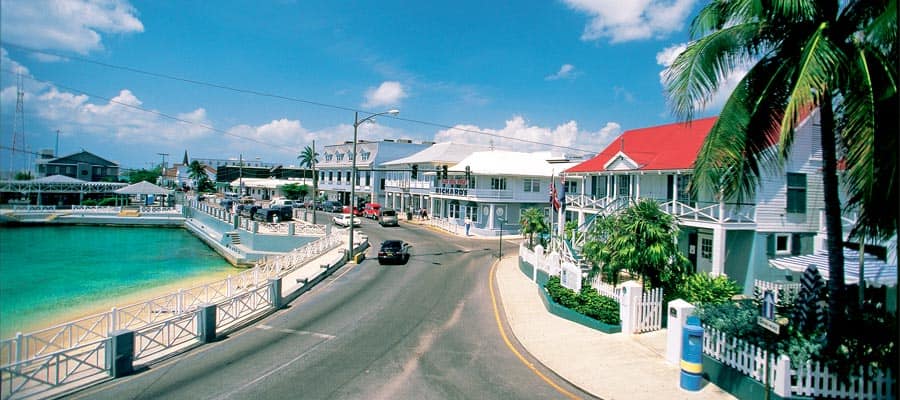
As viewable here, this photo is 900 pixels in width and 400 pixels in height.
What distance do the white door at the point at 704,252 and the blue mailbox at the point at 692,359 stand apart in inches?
560

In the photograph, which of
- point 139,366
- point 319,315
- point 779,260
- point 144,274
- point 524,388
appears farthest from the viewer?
point 144,274

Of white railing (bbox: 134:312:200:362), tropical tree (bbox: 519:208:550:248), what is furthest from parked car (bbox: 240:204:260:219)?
white railing (bbox: 134:312:200:362)

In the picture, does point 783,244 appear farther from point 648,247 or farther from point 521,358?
point 521,358

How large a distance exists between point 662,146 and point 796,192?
753 centimetres

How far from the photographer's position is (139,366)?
11.5 meters

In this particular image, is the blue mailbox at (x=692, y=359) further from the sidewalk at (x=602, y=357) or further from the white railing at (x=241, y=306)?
the white railing at (x=241, y=306)

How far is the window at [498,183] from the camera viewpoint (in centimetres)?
4647

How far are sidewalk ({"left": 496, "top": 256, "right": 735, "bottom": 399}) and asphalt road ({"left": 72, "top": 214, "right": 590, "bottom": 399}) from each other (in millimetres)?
536

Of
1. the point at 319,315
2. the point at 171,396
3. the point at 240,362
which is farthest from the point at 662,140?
the point at 171,396

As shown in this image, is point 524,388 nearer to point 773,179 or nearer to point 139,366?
point 139,366

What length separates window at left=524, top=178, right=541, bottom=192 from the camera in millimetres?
47062

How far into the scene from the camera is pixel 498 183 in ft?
153

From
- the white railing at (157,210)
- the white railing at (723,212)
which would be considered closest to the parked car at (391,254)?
the white railing at (723,212)

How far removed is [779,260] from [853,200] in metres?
11.1
